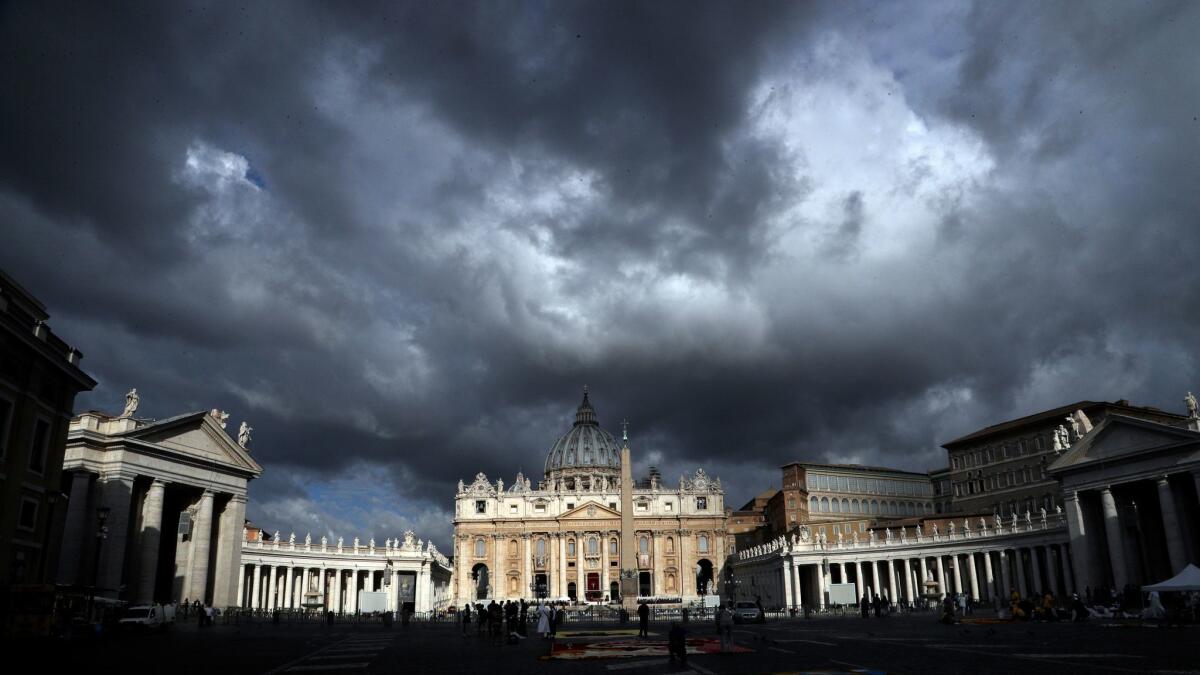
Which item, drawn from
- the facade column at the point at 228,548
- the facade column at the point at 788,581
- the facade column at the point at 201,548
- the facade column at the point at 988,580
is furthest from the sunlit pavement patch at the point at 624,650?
the facade column at the point at 788,581

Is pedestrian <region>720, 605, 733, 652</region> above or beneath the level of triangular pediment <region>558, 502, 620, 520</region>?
beneath

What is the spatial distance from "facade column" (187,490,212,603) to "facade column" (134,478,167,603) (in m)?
2.89

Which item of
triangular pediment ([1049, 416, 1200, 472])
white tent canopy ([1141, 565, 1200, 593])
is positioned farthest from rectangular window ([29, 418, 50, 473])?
triangular pediment ([1049, 416, 1200, 472])

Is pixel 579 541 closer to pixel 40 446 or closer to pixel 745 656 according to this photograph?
pixel 40 446

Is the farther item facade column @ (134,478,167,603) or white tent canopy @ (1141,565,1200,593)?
facade column @ (134,478,167,603)

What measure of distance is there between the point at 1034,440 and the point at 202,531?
7008 centimetres

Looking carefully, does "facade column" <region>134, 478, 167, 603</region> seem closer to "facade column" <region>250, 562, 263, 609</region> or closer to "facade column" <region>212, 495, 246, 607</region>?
"facade column" <region>212, 495, 246, 607</region>

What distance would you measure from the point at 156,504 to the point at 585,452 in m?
119

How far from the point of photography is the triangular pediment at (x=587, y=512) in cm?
13012

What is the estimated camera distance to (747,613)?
1953 inches

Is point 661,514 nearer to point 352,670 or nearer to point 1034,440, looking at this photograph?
point 1034,440

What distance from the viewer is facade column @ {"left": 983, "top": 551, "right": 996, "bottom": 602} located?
68062mm

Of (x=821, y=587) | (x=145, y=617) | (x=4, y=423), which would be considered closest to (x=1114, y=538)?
(x=821, y=587)

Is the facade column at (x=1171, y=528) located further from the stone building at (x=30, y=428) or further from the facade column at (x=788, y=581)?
the stone building at (x=30, y=428)
